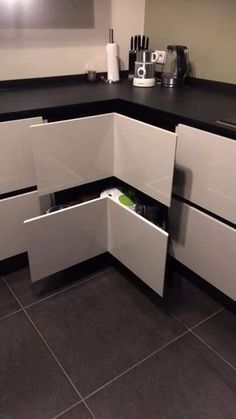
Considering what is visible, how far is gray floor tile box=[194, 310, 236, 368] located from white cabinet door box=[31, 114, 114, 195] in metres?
0.83

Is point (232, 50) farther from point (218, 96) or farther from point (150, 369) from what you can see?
point (150, 369)

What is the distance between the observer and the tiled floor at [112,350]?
108 centimetres

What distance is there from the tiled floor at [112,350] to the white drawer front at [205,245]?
0.54 feet

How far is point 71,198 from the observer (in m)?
1.73

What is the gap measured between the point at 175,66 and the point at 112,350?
144cm

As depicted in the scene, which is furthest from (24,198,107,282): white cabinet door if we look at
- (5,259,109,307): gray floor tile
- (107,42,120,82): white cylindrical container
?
(107,42,120,82): white cylindrical container

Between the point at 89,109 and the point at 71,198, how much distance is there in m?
0.50

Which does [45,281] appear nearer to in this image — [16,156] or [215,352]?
[16,156]

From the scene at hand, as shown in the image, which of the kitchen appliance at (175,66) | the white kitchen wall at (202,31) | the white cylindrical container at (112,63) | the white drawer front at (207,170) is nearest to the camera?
the white drawer front at (207,170)

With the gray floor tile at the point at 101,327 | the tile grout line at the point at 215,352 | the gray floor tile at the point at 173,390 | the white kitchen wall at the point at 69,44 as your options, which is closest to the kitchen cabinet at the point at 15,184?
the gray floor tile at the point at 101,327

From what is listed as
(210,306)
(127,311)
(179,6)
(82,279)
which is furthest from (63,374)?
A: (179,6)

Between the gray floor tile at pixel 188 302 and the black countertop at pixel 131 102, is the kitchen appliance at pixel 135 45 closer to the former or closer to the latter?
the black countertop at pixel 131 102

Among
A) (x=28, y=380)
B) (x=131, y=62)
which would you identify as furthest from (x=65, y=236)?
(x=131, y=62)

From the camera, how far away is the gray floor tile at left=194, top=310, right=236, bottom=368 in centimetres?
126
